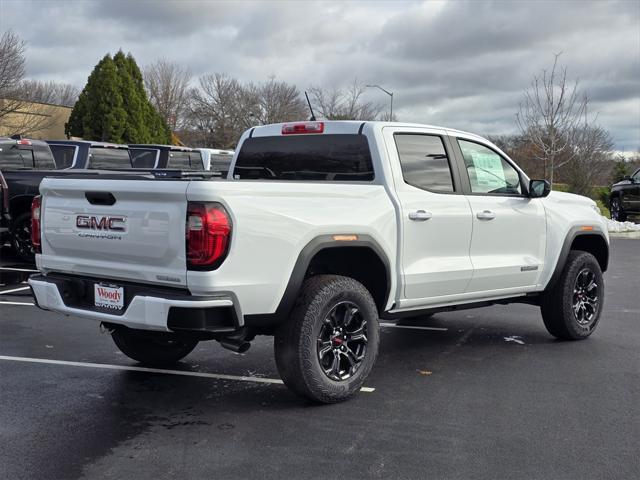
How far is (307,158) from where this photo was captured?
596 centimetres

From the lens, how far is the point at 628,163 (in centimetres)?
4622

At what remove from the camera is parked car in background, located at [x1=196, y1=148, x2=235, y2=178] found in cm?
1816

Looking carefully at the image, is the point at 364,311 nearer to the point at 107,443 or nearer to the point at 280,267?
the point at 280,267

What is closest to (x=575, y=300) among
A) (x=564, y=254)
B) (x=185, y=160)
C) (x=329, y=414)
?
(x=564, y=254)

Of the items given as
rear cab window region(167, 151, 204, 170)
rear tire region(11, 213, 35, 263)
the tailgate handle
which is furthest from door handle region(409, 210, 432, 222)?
rear cab window region(167, 151, 204, 170)

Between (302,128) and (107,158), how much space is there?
9.67 metres

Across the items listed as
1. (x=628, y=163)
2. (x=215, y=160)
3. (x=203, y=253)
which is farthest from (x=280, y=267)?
(x=628, y=163)

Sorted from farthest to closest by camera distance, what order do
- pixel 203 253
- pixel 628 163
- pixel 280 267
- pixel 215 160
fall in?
1. pixel 628 163
2. pixel 215 160
3. pixel 280 267
4. pixel 203 253

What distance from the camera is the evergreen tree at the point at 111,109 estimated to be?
41.1 metres

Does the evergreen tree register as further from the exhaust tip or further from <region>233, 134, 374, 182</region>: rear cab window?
the exhaust tip

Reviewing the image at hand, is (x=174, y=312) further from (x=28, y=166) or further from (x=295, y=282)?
(x=28, y=166)

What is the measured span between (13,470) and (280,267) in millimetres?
1841

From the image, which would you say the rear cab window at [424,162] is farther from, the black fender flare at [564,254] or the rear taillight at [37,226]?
the rear taillight at [37,226]

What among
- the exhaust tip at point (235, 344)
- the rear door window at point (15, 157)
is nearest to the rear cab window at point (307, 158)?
the exhaust tip at point (235, 344)
